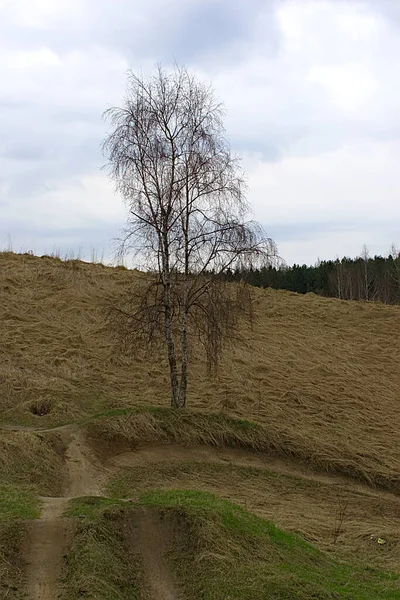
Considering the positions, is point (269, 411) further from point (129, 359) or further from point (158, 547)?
point (158, 547)

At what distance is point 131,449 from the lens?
13727 mm

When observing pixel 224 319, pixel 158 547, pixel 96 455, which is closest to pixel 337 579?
pixel 158 547

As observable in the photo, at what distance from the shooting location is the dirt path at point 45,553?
6.36 metres

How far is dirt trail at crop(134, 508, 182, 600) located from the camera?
263 inches

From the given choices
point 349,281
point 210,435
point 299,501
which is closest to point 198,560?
point 299,501

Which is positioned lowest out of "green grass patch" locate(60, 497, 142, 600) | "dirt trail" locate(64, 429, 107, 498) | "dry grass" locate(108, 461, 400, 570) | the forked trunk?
"dry grass" locate(108, 461, 400, 570)

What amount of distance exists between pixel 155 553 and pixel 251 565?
3.78 feet

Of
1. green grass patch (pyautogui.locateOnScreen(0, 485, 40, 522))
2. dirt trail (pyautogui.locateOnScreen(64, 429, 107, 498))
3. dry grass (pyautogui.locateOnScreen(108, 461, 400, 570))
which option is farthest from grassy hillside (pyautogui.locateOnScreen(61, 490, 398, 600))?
dirt trail (pyautogui.locateOnScreen(64, 429, 107, 498))

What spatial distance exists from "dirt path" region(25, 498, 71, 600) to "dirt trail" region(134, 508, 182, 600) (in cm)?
91

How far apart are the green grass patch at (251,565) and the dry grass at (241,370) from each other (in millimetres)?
6848

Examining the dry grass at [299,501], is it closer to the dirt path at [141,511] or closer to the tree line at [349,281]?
the dirt path at [141,511]

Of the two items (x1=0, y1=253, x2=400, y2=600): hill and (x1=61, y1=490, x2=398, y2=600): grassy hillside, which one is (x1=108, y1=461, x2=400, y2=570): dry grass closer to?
(x1=0, y1=253, x2=400, y2=600): hill

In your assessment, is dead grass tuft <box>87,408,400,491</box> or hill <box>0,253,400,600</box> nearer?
hill <box>0,253,400,600</box>

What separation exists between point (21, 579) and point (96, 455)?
21.6 ft
